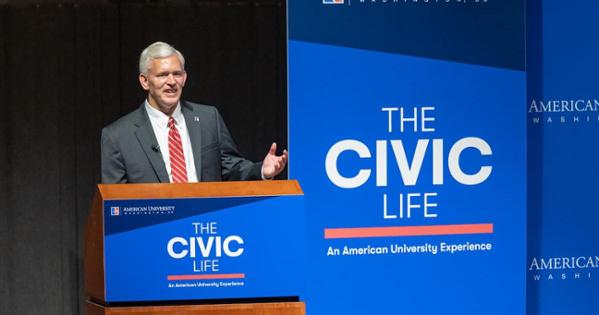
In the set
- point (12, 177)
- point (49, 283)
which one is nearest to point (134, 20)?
point (12, 177)

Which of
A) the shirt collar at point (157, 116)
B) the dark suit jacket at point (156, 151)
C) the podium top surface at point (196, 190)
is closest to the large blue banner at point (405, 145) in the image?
the dark suit jacket at point (156, 151)

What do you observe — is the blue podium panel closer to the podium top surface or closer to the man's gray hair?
the podium top surface

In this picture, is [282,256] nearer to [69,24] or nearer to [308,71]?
[308,71]

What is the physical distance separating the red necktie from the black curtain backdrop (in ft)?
6.70

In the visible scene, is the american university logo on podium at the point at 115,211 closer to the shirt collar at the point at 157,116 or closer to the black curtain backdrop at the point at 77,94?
the shirt collar at the point at 157,116

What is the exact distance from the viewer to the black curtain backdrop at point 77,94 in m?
5.70

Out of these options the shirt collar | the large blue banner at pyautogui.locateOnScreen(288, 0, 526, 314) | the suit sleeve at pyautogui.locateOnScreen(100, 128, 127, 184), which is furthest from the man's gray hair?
the large blue banner at pyautogui.locateOnScreen(288, 0, 526, 314)

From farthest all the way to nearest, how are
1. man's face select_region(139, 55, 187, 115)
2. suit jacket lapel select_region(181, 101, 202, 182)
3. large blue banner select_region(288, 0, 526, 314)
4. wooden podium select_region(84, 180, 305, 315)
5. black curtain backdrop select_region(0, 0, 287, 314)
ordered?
black curtain backdrop select_region(0, 0, 287, 314)
suit jacket lapel select_region(181, 101, 202, 182)
man's face select_region(139, 55, 187, 115)
large blue banner select_region(288, 0, 526, 314)
wooden podium select_region(84, 180, 305, 315)

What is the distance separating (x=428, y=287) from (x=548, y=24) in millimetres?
1150

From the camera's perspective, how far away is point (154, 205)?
2.52 meters

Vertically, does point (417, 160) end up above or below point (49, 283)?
above

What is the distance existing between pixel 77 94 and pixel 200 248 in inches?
134

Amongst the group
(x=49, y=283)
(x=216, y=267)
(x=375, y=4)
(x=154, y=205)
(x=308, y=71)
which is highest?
(x=375, y=4)

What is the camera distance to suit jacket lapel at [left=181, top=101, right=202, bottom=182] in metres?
3.74
